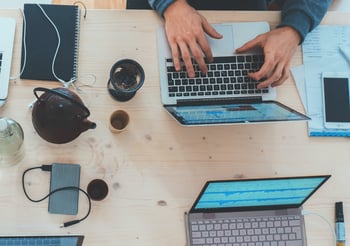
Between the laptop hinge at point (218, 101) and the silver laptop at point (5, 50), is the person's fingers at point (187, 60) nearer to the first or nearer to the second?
the laptop hinge at point (218, 101)

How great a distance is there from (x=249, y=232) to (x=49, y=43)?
0.65m

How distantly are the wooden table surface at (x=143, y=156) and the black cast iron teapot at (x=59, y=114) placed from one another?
9 centimetres

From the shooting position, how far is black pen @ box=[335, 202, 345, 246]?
41.3 inches

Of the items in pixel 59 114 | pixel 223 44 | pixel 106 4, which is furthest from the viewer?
pixel 106 4

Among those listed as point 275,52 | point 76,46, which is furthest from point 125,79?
point 275,52

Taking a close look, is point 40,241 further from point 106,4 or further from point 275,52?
point 106,4

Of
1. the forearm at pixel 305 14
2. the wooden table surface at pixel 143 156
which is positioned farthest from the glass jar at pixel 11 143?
the forearm at pixel 305 14

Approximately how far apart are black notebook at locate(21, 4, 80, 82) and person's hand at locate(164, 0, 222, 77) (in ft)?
0.77

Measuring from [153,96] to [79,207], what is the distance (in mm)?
317

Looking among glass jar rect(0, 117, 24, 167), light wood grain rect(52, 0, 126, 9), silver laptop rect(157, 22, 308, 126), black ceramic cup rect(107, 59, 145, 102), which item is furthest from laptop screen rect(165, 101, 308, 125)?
light wood grain rect(52, 0, 126, 9)

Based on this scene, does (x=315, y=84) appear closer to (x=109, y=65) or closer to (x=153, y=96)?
(x=153, y=96)

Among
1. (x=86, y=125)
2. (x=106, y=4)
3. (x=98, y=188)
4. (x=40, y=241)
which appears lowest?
(x=40, y=241)

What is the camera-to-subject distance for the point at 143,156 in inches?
40.8

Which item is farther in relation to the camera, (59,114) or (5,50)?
(5,50)
